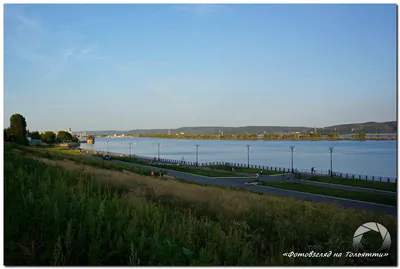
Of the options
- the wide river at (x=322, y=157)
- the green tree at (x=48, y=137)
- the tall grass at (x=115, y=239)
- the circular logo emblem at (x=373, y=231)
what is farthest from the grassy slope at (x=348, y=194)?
the green tree at (x=48, y=137)

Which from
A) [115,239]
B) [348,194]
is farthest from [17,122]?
[348,194]

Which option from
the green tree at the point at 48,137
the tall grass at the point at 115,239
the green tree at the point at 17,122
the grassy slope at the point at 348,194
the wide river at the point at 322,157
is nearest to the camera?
the tall grass at the point at 115,239

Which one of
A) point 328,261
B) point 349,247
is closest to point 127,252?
point 328,261

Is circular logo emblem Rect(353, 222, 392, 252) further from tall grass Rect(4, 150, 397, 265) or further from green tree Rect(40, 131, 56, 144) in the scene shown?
green tree Rect(40, 131, 56, 144)

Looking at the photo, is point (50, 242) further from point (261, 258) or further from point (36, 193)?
point (261, 258)

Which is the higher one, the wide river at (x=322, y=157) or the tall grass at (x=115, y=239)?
the tall grass at (x=115, y=239)

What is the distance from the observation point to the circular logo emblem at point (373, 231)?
14.3 ft

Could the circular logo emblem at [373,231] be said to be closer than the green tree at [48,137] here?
Yes

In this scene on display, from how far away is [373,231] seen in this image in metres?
4.63

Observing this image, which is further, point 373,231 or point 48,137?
point 48,137

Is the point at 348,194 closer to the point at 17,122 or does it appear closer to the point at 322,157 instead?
the point at 17,122

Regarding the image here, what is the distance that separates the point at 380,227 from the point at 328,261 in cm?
107

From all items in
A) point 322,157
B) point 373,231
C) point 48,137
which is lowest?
point 322,157

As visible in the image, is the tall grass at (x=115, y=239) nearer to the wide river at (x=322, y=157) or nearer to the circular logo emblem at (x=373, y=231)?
the circular logo emblem at (x=373, y=231)
